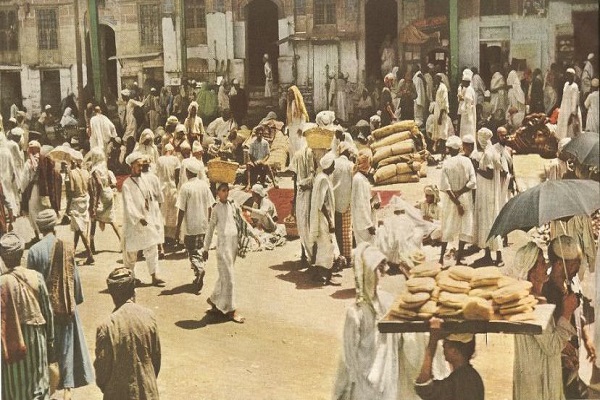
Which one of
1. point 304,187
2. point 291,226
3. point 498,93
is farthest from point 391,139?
point 291,226

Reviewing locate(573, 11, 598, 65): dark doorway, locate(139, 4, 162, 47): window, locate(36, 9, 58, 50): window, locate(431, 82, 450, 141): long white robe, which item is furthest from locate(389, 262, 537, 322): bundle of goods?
locate(36, 9, 58, 50): window

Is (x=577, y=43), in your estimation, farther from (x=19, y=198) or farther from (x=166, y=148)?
(x=19, y=198)

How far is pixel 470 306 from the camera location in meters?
7.18

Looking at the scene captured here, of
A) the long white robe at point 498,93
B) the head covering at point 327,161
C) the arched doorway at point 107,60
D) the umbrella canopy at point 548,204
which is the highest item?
the arched doorway at point 107,60

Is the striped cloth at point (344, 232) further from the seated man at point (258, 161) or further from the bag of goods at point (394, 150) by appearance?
the seated man at point (258, 161)

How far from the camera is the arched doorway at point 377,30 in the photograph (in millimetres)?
8062

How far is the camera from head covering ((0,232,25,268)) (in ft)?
26.9

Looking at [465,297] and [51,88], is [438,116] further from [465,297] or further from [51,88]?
[51,88]

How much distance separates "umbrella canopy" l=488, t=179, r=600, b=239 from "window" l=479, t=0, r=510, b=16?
4.79ft

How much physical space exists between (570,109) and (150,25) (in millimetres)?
3531

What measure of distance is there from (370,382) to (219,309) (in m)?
1.47

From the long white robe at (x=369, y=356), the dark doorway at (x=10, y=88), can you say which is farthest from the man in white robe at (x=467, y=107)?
the dark doorway at (x=10, y=88)

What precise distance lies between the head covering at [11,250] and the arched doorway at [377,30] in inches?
126

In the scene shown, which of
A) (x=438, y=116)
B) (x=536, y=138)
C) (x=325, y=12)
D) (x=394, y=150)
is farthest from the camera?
(x=325, y=12)
